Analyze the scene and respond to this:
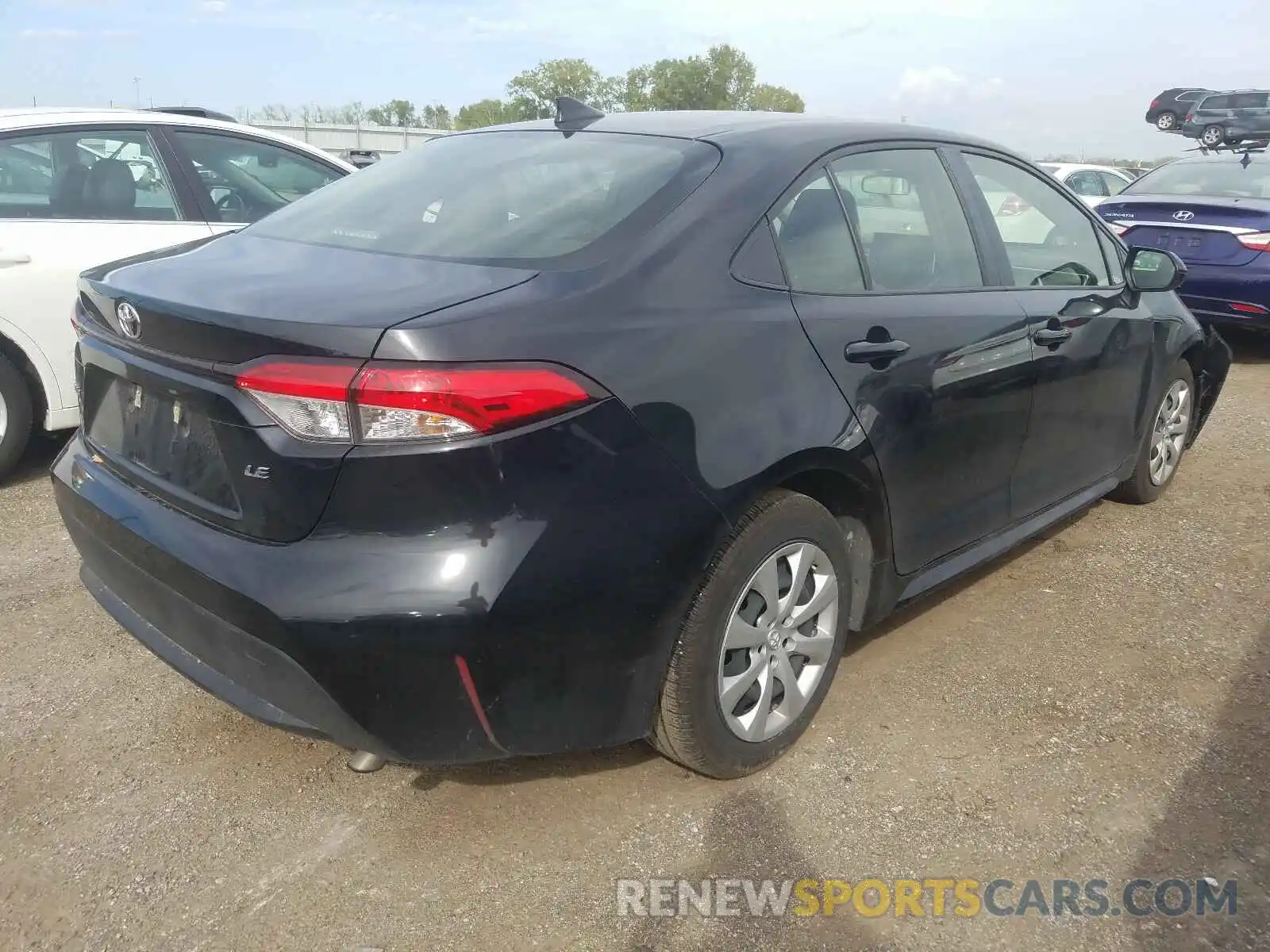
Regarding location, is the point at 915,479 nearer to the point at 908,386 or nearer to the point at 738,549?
the point at 908,386

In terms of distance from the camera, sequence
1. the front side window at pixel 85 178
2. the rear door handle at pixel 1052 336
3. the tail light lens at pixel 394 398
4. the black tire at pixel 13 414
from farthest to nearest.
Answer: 1. the front side window at pixel 85 178
2. the black tire at pixel 13 414
3. the rear door handle at pixel 1052 336
4. the tail light lens at pixel 394 398

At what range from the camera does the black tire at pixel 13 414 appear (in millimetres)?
4344

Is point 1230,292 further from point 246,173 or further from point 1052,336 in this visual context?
point 246,173

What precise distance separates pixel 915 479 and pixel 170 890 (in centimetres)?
205

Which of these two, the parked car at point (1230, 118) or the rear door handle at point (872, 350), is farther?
the parked car at point (1230, 118)

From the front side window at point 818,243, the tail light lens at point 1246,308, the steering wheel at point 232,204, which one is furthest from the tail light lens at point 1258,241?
the steering wheel at point 232,204

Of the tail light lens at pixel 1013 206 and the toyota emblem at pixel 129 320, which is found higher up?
the tail light lens at pixel 1013 206

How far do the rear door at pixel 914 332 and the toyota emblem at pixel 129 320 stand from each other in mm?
1477

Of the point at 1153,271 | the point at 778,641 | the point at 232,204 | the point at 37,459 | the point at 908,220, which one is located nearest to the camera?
the point at 778,641

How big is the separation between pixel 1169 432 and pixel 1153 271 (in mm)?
1021

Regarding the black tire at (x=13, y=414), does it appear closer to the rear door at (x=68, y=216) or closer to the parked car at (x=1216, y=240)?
the rear door at (x=68, y=216)

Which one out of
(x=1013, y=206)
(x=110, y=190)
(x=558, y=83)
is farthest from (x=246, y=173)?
(x=558, y=83)

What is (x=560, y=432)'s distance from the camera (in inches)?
75.2

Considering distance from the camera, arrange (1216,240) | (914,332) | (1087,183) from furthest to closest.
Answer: (1087,183)
(1216,240)
(914,332)
